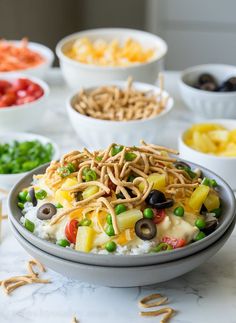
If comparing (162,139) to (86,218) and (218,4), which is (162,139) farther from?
(218,4)

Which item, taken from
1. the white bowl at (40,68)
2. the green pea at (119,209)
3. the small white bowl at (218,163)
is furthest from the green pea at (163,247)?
the white bowl at (40,68)

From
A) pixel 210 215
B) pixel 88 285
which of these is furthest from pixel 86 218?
pixel 210 215

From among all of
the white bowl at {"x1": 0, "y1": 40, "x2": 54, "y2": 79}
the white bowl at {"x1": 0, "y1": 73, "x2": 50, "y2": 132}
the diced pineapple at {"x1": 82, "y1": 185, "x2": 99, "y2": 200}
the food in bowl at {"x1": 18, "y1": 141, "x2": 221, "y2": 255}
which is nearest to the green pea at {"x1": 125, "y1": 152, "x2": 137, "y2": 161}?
the food in bowl at {"x1": 18, "y1": 141, "x2": 221, "y2": 255}

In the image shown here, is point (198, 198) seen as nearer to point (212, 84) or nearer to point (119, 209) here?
point (119, 209)

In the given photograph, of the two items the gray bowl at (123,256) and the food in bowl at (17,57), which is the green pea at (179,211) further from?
the food in bowl at (17,57)

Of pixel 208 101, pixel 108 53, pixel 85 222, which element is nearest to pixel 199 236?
pixel 85 222
